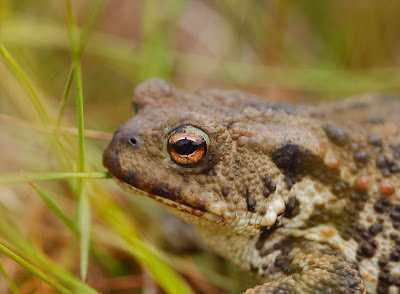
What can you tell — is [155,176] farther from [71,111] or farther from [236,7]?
[236,7]

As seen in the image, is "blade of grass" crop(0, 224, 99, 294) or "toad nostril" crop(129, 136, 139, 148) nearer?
"blade of grass" crop(0, 224, 99, 294)

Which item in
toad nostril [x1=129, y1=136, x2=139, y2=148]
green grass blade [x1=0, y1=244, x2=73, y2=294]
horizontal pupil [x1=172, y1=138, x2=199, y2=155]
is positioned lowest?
green grass blade [x1=0, y1=244, x2=73, y2=294]

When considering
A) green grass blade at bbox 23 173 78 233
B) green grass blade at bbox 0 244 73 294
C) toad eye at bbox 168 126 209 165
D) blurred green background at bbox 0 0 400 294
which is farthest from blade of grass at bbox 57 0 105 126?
green grass blade at bbox 0 244 73 294

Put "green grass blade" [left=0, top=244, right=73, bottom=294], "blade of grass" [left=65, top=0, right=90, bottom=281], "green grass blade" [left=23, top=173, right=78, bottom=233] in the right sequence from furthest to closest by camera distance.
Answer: "blade of grass" [left=65, top=0, right=90, bottom=281]
"green grass blade" [left=23, top=173, right=78, bottom=233]
"green grass blade" [left=0, top=244, right=73, bottom=294]

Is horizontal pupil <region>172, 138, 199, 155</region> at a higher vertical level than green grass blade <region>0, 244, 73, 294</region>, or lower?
higher

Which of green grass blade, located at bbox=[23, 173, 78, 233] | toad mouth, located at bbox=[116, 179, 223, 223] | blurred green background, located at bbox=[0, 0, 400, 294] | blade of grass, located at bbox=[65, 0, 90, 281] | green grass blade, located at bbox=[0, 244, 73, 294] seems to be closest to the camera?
green grass blade, located at bbox=[0, 244, 73, 294]

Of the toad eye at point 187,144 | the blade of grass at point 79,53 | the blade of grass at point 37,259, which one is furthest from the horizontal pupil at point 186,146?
the blade of grass at point 37,259

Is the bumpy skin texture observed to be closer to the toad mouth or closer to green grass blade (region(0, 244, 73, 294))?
the toad mouth

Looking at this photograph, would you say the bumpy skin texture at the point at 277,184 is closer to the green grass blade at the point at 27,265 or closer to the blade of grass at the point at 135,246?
the blade of grass at the point at 135,246
